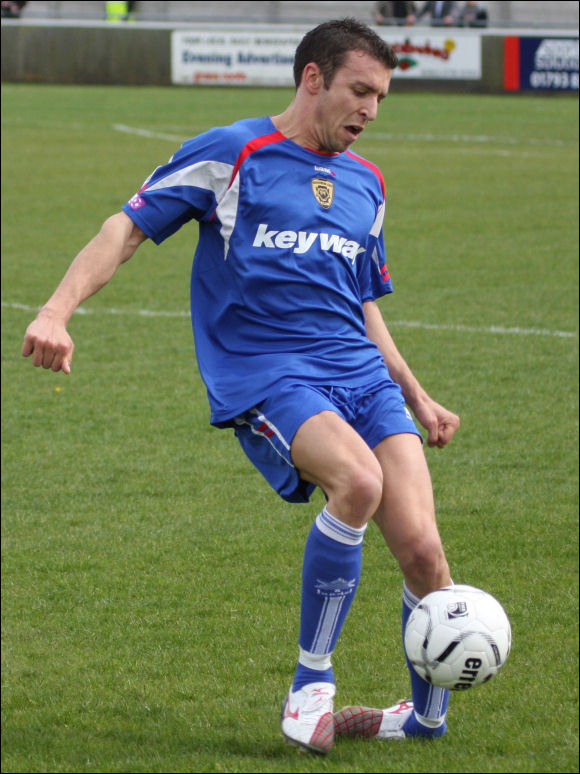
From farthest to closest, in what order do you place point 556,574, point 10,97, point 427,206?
point 10,97
point 427,206
point 556,574

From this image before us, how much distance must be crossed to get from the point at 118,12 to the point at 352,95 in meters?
28.5

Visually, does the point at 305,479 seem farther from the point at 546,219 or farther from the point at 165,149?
the point at 165,149

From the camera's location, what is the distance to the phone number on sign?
26.3 meters

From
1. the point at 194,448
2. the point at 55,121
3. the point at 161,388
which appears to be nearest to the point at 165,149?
the point at 55,121

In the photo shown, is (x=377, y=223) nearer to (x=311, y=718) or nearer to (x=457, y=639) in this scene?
(x=457, y=639)

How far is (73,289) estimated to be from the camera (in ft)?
10.9

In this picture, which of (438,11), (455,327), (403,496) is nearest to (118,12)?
(438,11)

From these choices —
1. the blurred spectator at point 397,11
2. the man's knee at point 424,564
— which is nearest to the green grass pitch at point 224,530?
the man's knee at point 424,564

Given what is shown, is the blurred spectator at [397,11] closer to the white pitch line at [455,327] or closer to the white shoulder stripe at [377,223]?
the white pitch line at [455,327]

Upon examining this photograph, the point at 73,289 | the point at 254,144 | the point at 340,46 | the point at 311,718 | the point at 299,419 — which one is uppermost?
the point at 340,46

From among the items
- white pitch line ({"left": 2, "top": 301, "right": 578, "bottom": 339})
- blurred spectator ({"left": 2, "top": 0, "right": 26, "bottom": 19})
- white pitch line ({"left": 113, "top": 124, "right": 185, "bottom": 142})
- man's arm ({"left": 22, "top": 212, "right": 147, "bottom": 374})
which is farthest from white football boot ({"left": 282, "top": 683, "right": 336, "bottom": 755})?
blurred spectator ({"left": 2, "top": 0, "right": 26, "bottom": 19})

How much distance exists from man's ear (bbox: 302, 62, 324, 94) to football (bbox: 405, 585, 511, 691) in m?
1.47

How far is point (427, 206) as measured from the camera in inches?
596

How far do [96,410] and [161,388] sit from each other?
581 millimetres
